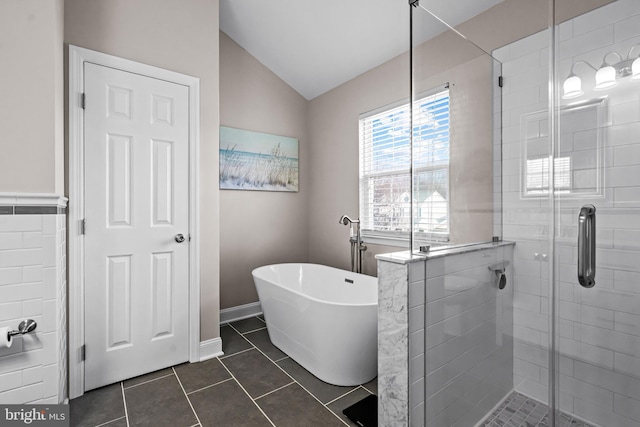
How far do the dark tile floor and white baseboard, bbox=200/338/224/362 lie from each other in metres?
0.06

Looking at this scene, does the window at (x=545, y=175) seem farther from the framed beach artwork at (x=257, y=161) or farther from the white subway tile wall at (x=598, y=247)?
the framed beach artwork at (x=257, y=161)

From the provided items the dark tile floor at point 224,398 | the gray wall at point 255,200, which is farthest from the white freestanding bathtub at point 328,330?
the gray wall at point 255,200

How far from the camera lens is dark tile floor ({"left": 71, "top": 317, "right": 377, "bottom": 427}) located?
174 centimetres

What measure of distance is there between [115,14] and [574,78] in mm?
2632

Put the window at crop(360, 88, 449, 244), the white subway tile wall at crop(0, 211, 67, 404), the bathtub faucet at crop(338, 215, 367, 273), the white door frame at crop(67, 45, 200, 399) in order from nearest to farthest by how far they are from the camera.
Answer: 1. the white subway tile wall at crop(0, 211, 67, 404)
2. the window at crop(360, 88, 449, 244)
3. the white door frame at crop(67, 45, 200, 399)
4. the bathtub faucet at crop(338, 215, 367, 273)

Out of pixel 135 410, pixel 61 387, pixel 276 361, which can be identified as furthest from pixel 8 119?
pixel 276 361

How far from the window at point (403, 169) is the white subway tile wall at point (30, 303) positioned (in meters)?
1.88

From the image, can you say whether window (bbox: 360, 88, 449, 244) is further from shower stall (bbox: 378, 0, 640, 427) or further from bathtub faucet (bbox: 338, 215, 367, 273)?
bathtub faucet (bbox: 338, 215, 367, 273)

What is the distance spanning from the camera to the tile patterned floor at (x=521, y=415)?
1.30 m

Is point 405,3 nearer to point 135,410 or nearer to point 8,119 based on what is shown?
point 8,119

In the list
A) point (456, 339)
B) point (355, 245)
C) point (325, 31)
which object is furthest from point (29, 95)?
point (355, 245)

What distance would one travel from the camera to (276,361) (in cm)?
238

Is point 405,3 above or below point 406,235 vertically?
above

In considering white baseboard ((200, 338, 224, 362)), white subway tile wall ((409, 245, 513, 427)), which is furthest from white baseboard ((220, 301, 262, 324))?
white subway tile wall ((409, 245, 513, 427))
